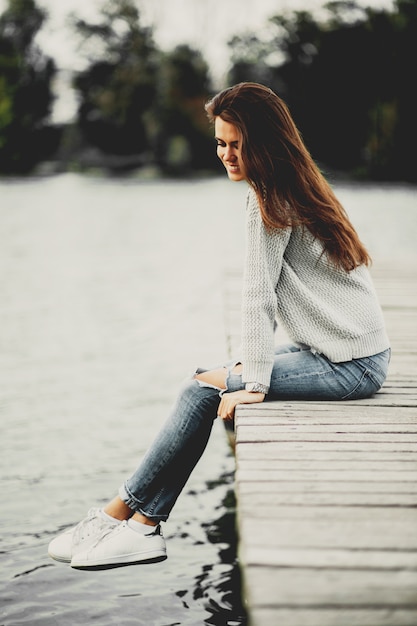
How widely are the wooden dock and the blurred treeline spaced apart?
1417 inches

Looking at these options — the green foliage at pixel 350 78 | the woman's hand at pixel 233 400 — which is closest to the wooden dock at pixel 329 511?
the woman's hand at pixel 233 400

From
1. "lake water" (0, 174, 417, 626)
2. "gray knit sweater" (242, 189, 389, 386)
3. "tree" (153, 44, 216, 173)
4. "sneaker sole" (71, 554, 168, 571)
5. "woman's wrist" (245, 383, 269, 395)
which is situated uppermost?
"tree" (153, 44, 216, 173)

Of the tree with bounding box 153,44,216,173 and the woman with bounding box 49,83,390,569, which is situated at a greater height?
the tree with bounding box 153,44,216,173

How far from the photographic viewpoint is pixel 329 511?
2293 millimetres

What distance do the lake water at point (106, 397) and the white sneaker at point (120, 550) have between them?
549 millimetres

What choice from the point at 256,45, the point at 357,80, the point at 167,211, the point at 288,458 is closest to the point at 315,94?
the point at 357,80

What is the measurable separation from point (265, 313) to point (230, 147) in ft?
1.92

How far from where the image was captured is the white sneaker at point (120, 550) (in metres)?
2.84

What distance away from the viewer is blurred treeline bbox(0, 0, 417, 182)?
39.1 m

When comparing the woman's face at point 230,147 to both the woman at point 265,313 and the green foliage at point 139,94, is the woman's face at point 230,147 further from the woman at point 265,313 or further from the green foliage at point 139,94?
the green foliage at point 139,94

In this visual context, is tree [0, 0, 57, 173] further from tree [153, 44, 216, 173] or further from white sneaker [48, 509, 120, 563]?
white sneaker [48, 509, 120, 563]

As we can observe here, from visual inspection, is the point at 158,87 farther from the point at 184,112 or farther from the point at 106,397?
the point at 106,397

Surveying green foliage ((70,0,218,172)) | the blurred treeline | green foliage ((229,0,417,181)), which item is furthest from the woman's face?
green foliage ((70,0,218,172))

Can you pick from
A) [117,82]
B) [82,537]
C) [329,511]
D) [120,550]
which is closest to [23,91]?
[117,82]
